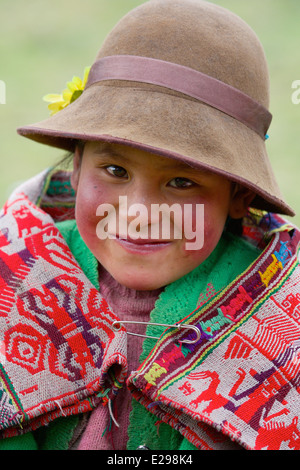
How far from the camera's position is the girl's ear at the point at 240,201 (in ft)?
5.78

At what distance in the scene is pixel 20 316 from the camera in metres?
1.62

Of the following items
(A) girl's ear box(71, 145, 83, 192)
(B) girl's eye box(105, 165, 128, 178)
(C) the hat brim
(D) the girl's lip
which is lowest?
(D) the girl's lip

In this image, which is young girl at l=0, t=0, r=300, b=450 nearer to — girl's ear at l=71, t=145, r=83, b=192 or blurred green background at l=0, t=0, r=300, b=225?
girl's ear at l=71, t=145, r=83, b=192

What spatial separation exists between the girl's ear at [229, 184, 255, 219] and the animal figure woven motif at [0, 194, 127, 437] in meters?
0.45

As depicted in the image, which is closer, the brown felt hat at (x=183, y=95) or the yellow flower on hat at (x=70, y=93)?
the brown felt hat at (x=183, y=95)

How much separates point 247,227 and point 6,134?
11.7 ft

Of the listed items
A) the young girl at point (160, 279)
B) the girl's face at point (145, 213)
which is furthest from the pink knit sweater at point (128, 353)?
the girl's face at point (145, 213)

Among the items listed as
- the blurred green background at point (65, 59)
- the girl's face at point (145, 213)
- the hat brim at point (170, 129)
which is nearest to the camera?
the hat brim at point (170, 129)

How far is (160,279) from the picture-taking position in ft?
5.34

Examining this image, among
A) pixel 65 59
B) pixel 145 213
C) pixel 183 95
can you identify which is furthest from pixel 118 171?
pixel 65 59

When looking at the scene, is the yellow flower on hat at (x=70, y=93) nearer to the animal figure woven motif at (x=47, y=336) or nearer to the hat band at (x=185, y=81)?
the hat band at (x=185, y=81)

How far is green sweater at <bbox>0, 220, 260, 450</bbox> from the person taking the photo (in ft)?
5.18

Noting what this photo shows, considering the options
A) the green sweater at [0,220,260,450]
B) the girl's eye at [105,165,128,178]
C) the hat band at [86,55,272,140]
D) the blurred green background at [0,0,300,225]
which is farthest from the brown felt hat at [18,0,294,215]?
the blurred green background at [0,0,300,225]
